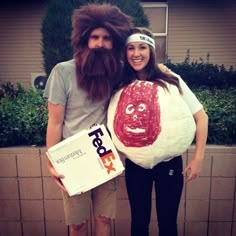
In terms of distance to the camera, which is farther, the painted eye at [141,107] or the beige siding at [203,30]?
the beige siding at [203,30]

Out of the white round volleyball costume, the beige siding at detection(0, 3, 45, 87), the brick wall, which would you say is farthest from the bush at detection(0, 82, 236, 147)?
the beige siding at detection(0, 3, 45, 87)

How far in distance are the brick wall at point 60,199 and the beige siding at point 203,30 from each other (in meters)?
5.57

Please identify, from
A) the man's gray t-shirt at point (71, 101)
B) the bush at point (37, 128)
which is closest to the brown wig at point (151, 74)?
the man's gray t-shirt at point (71, 101)

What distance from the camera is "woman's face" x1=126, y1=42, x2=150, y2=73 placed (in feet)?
6.12

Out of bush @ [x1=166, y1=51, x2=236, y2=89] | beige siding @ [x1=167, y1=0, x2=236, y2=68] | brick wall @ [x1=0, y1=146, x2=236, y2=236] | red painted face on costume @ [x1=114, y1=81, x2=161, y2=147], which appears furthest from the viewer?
beige siding @ [x1=167, y1=0, x2=236, y2=68]

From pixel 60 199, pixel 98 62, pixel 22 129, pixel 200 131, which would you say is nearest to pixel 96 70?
pixel 98 62

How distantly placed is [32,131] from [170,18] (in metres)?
5.99

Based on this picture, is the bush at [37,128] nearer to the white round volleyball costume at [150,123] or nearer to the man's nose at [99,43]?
the white round volleyball costume at [150,123]

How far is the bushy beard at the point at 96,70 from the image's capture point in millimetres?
1834

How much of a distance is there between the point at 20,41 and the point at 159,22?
3.82 metres

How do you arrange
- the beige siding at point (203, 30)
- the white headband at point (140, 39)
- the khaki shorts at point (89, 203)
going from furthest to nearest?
the beige siding at point (203, 30)
the khaki shorts at point (89, 203)
the white headband at point (140, 39)

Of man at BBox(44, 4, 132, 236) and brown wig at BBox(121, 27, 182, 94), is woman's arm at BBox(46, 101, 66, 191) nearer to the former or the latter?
man at BBox(44, 4, 132, 236)

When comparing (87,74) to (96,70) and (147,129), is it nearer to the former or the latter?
(96,70)

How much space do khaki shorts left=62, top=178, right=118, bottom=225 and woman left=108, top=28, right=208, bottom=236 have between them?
0.17 m
